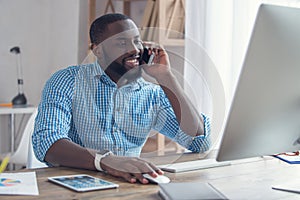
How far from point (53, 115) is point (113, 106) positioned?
0.83ft

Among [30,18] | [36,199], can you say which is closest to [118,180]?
[36,199]

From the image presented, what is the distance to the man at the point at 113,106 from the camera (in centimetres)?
155

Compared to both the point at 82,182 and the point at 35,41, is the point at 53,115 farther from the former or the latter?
the point at 35,41

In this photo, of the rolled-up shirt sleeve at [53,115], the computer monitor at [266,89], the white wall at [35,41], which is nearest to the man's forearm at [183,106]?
the rolled-up shirt sleeve at [53,115]

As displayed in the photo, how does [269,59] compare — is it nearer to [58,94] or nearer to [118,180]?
[118,180]

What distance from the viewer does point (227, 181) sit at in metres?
1.33

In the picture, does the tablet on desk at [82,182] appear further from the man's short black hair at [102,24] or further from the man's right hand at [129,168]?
the man's short black hair at [102,24]

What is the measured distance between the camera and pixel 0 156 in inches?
135

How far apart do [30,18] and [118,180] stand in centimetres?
308

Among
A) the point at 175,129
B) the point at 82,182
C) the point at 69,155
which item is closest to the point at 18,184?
the point at 82,182

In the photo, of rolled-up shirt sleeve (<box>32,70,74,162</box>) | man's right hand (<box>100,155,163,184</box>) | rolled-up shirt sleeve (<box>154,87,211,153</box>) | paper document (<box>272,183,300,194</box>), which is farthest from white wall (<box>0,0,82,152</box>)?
paper document (<box>272,183,300,194</box>)

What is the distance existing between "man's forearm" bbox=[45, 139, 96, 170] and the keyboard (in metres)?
0.21

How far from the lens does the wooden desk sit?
116cm

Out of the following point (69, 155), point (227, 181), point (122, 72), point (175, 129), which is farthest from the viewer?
point (175, 129)
